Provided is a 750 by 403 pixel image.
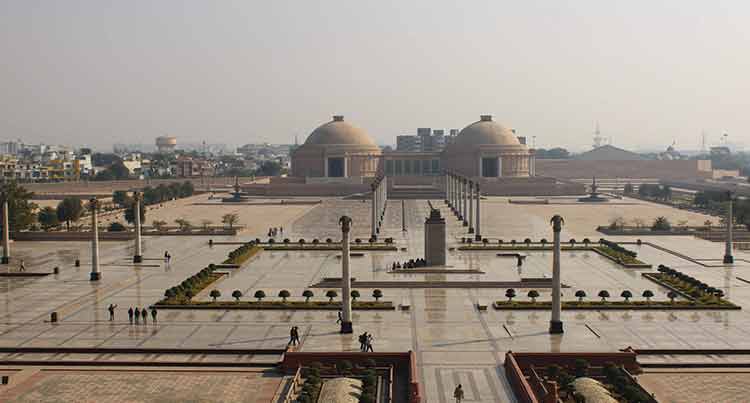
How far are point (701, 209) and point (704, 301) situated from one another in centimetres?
5367

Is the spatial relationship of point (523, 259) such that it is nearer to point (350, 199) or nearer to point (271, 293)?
point (271, 293)

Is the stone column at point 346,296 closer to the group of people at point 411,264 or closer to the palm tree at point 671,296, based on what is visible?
the palm tree at point 671,296

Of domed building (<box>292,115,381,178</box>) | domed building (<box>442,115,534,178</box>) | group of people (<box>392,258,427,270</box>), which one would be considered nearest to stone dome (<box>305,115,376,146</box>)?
domed building (<box>292,115,381,178</box>)

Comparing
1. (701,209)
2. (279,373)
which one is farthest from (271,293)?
(701,209)

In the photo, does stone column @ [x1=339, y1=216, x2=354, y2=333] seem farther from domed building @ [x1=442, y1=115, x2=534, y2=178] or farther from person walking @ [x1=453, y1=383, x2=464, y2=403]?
domed building @ [x1=442, y1=115, x2=534, y2=178]

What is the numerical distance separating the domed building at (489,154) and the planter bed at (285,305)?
8617 cm

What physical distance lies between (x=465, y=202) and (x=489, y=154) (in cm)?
5272

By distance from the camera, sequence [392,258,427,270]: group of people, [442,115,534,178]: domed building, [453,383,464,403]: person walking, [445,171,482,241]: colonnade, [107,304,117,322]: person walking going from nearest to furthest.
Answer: [453,383,464,403]: person walking < [107,304,117,322]: person walking < [392,258,427,270]: group of people < [445,171,482,241]: colonnade < [442,115,534,178]: domed building

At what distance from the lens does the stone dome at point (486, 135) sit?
385ft

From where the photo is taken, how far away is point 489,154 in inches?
4564

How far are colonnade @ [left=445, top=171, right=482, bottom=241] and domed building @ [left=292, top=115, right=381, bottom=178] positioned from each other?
91.8ft

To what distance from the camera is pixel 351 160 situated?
385ft

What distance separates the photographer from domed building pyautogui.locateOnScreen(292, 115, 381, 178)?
4604 inches

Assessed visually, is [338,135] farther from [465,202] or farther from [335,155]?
[465,202]
